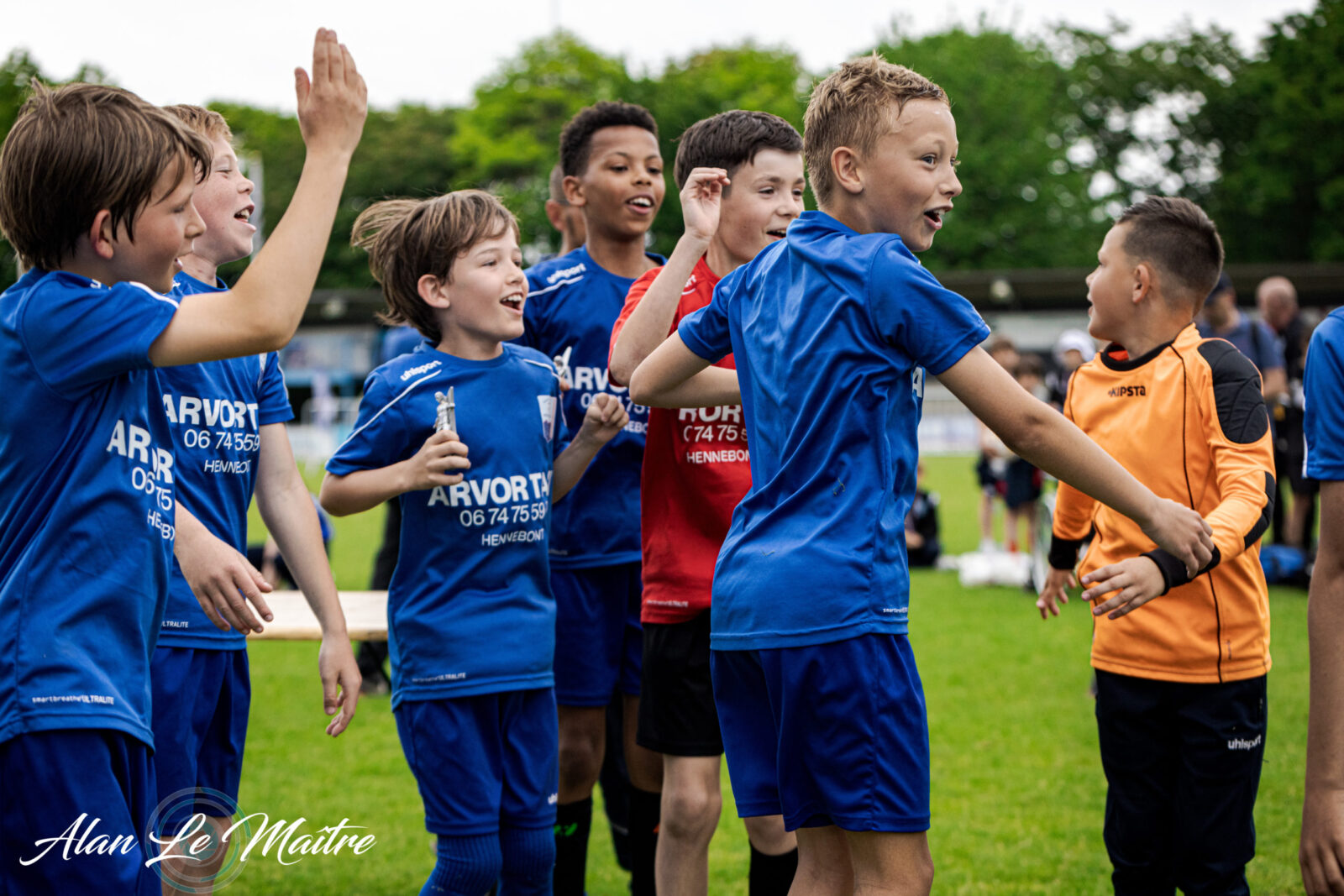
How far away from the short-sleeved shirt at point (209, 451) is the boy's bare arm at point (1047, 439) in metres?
1.86

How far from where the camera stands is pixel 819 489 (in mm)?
2494

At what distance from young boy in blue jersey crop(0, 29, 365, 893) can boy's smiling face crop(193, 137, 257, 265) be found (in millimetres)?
1062

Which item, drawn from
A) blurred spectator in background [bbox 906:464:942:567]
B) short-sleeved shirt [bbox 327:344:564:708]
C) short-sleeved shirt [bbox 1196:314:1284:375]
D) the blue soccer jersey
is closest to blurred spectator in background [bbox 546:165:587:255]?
the blue soccer jersey

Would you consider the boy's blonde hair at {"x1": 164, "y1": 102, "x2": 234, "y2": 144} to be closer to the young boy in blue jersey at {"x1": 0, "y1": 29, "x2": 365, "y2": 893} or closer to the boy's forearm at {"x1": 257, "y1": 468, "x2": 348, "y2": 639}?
the boy's forearm at {"x1": 257, "y1": 468, "x2": 348, "y2": 639}

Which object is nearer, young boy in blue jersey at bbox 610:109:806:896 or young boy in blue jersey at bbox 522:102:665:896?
young boy in blue jersey at bbox 610:109:806:896

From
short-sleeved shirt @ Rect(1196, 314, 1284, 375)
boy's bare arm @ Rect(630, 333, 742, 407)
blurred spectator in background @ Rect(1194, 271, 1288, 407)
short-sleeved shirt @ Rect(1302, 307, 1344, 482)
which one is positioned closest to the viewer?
short-sleeved shirt @ Rect(1302, 307, 1344, 482)

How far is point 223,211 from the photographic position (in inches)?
132

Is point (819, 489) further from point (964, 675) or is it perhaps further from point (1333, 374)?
point (964, 675)

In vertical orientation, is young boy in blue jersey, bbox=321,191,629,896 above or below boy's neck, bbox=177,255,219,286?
below

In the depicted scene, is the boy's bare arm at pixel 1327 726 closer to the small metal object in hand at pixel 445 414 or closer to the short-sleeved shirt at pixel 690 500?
the short-sleeved shirt at pixel 690 500

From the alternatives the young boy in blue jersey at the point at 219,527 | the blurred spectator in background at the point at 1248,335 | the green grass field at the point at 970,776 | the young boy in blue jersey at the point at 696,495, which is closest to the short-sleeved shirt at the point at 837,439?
the young boy in blue jersey at the point at 696,495

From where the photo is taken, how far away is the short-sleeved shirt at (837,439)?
2.42 meters

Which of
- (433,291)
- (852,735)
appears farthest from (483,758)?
(433,291)

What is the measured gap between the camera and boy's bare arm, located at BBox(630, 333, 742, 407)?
296cm
